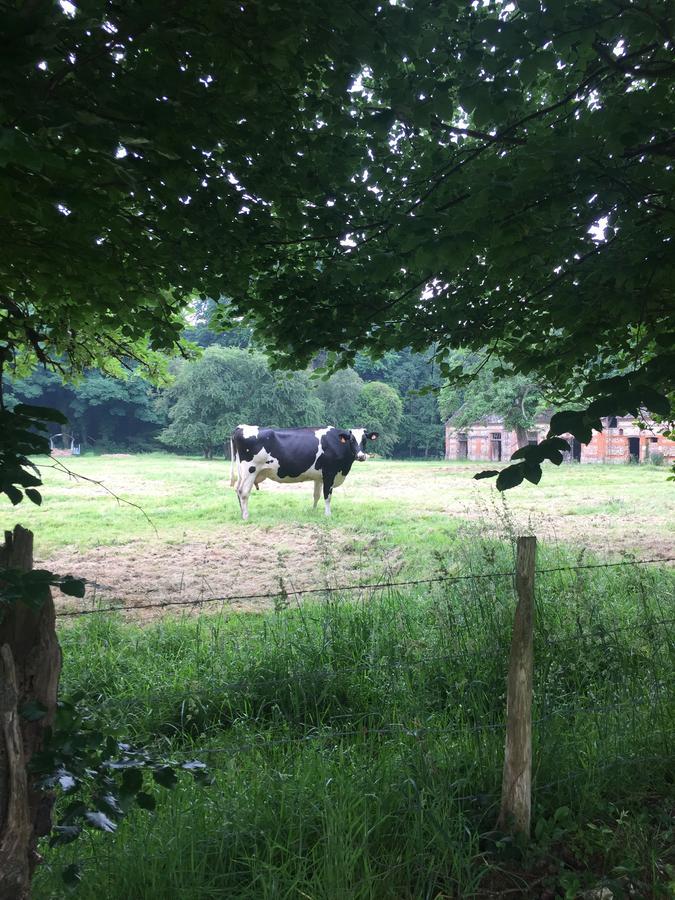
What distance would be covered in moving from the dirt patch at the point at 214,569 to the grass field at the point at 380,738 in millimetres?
100

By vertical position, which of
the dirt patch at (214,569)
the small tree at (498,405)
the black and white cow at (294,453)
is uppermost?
the small tree at (498,405)

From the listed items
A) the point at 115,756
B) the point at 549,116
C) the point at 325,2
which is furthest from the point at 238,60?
the point at 115,756

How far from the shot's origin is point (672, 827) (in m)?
2.77

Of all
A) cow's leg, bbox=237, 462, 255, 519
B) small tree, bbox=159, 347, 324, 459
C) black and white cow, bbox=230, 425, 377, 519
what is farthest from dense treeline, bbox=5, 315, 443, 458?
cow's leg, bbox=237, 462, 255, 519

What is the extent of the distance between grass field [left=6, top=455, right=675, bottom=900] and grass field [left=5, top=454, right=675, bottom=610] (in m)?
0.34

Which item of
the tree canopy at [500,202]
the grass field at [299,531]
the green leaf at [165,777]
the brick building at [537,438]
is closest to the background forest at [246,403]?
the brick building at [537,438]

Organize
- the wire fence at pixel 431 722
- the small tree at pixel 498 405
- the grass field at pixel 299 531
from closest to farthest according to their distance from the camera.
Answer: the wire fence at pixel 431 722 < the grass field at pixel 299 531 < the small tree at pixel 498 405

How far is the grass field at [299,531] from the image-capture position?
8156 millimetres

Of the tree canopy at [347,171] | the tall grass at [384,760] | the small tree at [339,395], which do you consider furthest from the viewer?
the small tree at [339,395]

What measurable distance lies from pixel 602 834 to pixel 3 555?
2572 mm

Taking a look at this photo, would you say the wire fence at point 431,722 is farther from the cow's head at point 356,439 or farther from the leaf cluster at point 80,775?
the cow's head at point 356,439

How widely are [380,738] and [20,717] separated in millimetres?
2242

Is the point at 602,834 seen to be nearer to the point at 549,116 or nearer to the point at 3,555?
the point at 3,555

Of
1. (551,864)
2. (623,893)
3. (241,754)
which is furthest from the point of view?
(241,754)
